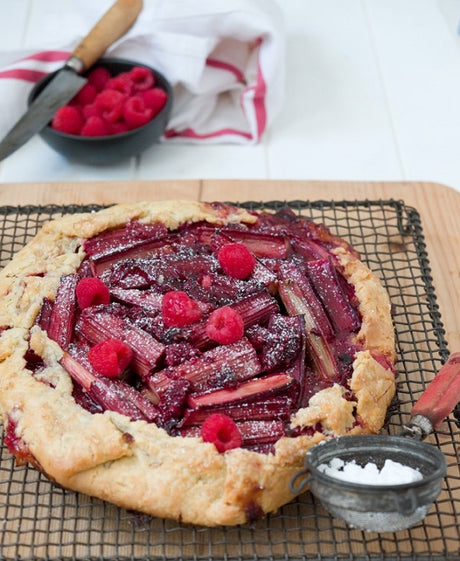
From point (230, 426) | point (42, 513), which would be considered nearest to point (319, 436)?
point (230, 426)

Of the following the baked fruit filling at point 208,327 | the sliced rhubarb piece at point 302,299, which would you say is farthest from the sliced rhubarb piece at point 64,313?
the sliced rhubarb piece at point 302,299

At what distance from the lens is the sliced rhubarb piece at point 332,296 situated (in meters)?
3.51

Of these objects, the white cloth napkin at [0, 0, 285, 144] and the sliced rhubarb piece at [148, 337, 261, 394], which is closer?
the sliced rhubarb piece at [148, 337, 261, 394]

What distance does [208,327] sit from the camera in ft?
10.7

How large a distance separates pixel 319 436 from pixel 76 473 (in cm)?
88

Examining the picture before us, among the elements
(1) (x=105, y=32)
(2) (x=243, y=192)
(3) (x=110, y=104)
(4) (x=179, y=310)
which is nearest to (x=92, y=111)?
(3) (x=110, y=104)

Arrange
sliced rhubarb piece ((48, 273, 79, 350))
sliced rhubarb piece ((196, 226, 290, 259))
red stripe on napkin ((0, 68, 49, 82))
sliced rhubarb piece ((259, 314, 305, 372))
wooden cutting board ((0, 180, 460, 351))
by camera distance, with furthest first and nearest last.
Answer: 1. red stripe on napkin ((0, 68, 49, 82))
2. wooden cutting board ((0, 180, 460, 351))
3. sliced rhubarb piece ((196, 226, 290, 259))
4. sliced rhubarb piece ((48, 273, 79, 350))
5. sliced rhubarb piece ((259, 314, 305, 372))

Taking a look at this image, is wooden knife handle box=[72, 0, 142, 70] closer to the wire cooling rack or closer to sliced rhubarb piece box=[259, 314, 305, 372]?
sliced rhubarb piece box=[259, 314, 305, 372]

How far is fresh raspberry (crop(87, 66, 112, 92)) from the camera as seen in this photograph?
513 cm

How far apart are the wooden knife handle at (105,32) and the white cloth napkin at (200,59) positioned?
0.30 metres

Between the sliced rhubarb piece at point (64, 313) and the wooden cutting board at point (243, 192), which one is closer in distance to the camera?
the sliced rhubarb piece at point (64, 313)

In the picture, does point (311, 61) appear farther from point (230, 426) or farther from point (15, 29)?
point (230, 426)

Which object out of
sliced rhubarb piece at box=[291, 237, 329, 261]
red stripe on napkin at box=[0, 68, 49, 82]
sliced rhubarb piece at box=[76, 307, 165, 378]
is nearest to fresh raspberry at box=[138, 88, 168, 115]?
red stripe on napkin at box=[0, 68, 49, 82]

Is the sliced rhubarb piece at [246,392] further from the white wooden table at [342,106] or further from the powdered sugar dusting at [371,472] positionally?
the white wooden table at [342,106]
